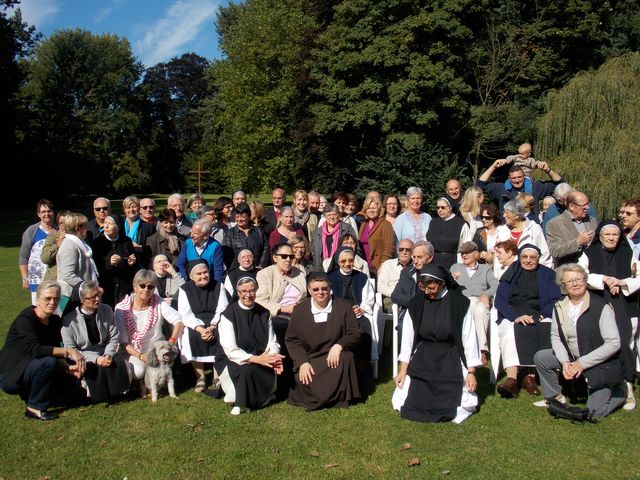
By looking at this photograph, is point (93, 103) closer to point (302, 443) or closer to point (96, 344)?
point (96, 344)

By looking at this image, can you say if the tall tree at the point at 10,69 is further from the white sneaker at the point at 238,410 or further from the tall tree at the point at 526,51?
the white sneaker at the point at 238,410

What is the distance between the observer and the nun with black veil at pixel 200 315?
21.7ft

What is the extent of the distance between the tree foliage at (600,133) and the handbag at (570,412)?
10.7 metres

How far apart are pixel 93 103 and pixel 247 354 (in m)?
51.5

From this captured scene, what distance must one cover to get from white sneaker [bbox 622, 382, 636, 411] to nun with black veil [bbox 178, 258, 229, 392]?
4.20 meters

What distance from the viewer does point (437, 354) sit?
19.2 feet

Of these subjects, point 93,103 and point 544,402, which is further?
point 93,103

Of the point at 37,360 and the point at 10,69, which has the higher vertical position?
the point at 10,69

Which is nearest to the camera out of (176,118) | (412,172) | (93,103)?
(412,172)

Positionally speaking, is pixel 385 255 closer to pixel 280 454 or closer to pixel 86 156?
pixel 280 454

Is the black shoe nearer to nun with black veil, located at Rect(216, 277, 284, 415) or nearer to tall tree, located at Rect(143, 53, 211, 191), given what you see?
nun with black veil, located at Rect(216, 277, 284, 415)

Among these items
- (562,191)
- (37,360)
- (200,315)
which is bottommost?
(37,360)

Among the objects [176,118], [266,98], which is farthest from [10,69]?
[176,118]

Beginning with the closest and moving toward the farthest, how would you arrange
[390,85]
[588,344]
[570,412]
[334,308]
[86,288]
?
1. [570,412]
2. [588,344]
3. [86,288]
4. [334,308]
5. [390,85]
